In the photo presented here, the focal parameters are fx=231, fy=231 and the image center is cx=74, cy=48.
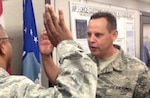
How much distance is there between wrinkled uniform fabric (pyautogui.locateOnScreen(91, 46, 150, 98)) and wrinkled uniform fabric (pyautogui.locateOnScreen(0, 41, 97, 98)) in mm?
891

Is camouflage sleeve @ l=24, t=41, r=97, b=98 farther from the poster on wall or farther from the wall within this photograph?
the poster on wall

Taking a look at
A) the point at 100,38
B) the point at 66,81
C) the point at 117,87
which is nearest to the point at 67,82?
the point at 66,81

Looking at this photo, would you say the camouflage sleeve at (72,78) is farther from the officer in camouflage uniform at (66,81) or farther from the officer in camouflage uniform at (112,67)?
the officer in camouflage uniform at (112,67)

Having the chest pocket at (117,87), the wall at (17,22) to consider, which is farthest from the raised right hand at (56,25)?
the wall at (17,22)

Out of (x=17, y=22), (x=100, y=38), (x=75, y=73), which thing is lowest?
(x=75, y=73)

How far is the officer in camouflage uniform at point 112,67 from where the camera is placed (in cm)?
157

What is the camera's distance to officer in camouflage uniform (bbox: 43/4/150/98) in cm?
157

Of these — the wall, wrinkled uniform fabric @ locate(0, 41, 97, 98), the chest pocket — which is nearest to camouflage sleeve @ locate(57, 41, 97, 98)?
wrinkled uniform fabric @ locate(0, 41, 97, 98)

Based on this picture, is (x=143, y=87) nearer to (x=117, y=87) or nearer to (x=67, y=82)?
(x=117, y=87)

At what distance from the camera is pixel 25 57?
212cm

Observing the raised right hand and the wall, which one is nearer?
the raised right hand

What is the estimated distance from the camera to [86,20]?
2.87 metres

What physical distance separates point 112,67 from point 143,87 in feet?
0.82

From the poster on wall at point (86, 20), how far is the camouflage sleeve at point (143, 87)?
117cm
